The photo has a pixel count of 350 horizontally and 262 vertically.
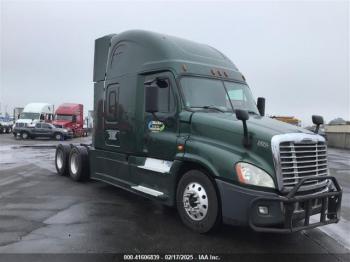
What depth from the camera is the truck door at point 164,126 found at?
658 centimetres

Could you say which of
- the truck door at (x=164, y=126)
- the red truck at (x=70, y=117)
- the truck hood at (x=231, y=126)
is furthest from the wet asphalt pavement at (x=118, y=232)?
the red truck at (x=70, y=117)

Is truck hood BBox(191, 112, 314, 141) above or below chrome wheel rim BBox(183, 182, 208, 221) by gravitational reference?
above

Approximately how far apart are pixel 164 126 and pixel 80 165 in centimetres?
419

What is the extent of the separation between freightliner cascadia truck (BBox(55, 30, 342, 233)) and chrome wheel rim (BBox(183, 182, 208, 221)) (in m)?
0.02

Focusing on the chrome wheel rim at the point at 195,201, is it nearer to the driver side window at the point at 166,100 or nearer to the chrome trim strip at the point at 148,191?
the chrome trim strip at the point at 148,191

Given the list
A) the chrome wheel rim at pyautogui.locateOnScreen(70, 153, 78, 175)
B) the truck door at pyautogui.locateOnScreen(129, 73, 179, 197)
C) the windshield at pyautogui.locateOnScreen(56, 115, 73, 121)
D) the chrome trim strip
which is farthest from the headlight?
the windshield at pyautogui.locateOnScreen(56, 115, 73, 121)

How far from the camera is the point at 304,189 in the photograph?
5.45 m

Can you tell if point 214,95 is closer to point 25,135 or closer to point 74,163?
point 74,163

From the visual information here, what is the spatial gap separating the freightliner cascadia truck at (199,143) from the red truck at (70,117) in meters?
31.0

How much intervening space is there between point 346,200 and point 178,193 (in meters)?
5.22

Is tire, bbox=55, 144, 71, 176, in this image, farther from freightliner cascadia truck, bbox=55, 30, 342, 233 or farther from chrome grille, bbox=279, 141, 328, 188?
chrome grille, bbox=279, 141, 328, 188

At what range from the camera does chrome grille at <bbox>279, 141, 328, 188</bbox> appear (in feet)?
17.2

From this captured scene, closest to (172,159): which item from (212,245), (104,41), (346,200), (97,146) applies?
(212,245)

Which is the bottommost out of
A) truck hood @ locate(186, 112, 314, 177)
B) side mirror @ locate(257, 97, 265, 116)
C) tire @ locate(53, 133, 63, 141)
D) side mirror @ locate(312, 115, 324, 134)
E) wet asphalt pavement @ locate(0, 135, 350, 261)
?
tire @ locate(53, 133, 63, 141)
